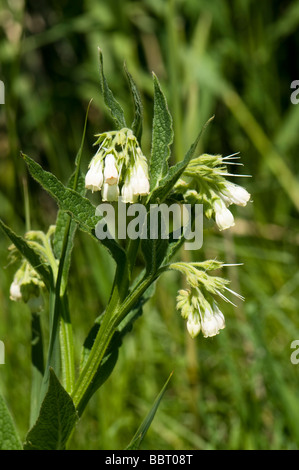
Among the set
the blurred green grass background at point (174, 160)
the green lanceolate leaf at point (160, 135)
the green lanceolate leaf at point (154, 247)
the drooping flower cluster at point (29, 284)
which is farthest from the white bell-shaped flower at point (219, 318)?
the blurred green grass background at point (174, 160)

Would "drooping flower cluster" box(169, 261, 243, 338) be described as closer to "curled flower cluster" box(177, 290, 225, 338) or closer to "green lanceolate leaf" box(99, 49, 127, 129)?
"curled flower cluster" box(177, 290, 225, 338)

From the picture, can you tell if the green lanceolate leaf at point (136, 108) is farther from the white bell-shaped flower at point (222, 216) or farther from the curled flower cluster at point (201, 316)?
A: the curled flower cluster at point (201, 316)

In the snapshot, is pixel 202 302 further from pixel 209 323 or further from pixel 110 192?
pixel 110 192

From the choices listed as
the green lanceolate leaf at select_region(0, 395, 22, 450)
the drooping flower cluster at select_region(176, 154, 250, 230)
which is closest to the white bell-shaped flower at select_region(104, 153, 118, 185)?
the drooping flower cluster at select_region(176, 154, 250, 230)

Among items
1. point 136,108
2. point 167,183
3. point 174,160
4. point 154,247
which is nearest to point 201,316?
point 154,247

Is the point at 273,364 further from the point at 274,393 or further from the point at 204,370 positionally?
the point at 204,370
